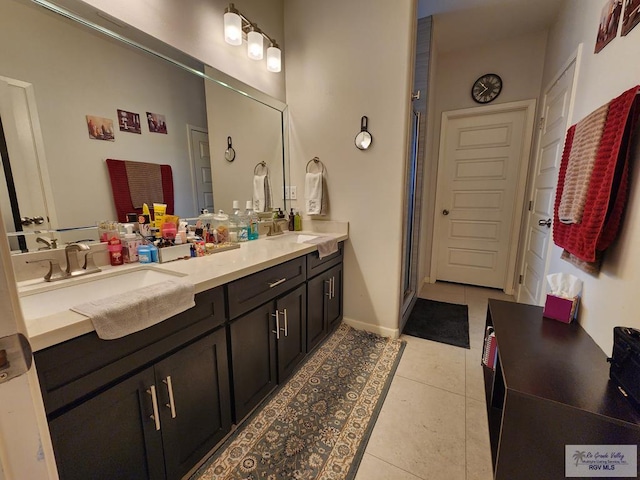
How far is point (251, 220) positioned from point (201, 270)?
0.88m

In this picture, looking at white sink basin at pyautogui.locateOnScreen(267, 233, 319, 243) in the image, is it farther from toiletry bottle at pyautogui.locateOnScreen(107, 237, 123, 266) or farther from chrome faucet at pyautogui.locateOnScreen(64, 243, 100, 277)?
chrome faucet at pyautogui.locateOnScreen(64, 243, 100, 277)

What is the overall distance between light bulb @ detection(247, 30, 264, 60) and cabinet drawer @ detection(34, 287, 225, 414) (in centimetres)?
173

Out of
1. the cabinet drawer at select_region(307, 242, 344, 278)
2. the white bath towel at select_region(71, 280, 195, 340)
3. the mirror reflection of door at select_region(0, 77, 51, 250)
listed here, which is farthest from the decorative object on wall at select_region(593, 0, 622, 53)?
the mirror reflection of door at select_region(0, 77, 51, 250)

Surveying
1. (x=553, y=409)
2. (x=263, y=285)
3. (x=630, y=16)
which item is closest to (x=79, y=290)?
(x=263, y=285)

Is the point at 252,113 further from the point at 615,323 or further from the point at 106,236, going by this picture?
the point at 615,323

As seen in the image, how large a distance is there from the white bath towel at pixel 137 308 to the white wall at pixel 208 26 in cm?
124

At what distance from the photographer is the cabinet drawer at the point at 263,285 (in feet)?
4.15

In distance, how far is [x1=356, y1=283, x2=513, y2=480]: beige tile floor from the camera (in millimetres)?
1223

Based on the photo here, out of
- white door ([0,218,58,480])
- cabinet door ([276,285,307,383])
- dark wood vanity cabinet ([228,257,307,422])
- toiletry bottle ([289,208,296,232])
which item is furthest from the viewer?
toiletry bottle ([289,208,296,232])

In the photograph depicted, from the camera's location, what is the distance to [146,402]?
3.08 feet

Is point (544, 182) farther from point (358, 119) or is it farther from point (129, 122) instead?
point (129, 122)

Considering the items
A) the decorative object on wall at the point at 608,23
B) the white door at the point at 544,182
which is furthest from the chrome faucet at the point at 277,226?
the decorative object on wall at the point at 608,23

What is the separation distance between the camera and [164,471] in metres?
1.03

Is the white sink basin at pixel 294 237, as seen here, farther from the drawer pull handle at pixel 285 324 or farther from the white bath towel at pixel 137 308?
the white bath towel at pixel 137 308
